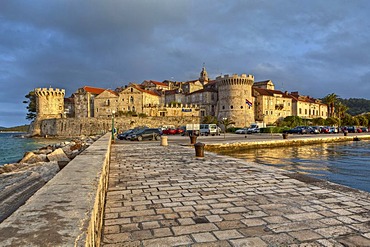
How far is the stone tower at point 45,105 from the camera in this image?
69.6 meters

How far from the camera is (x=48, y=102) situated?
70.8 metres

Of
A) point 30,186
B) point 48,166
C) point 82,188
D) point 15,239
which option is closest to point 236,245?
point 82,188

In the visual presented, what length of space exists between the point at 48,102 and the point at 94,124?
15.7 m

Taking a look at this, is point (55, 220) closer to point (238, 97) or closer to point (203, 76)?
point (238, 97)

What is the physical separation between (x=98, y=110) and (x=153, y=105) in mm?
14062

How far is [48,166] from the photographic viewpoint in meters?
10.1

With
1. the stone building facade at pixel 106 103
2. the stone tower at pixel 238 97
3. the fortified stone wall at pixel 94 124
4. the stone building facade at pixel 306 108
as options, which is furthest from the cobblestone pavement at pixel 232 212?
the stone building facade at pixel 306 108

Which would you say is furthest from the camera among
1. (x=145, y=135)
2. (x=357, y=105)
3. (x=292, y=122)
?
(x=357, y=105)

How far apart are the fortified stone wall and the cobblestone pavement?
59.3 metres

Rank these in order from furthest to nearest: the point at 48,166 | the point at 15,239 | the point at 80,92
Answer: the point at 80,92
the point at 48,166
the point at 15,239

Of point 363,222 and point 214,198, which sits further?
point 214,198

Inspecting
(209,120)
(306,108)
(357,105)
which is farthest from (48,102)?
(357,105)

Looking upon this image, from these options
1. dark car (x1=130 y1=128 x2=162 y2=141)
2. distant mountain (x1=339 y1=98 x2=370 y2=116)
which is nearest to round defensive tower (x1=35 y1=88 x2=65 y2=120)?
dark car (x1=130 y1=128 x2=162 y2=141)

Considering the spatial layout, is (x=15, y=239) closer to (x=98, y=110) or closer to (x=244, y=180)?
(x=244, y=180)
